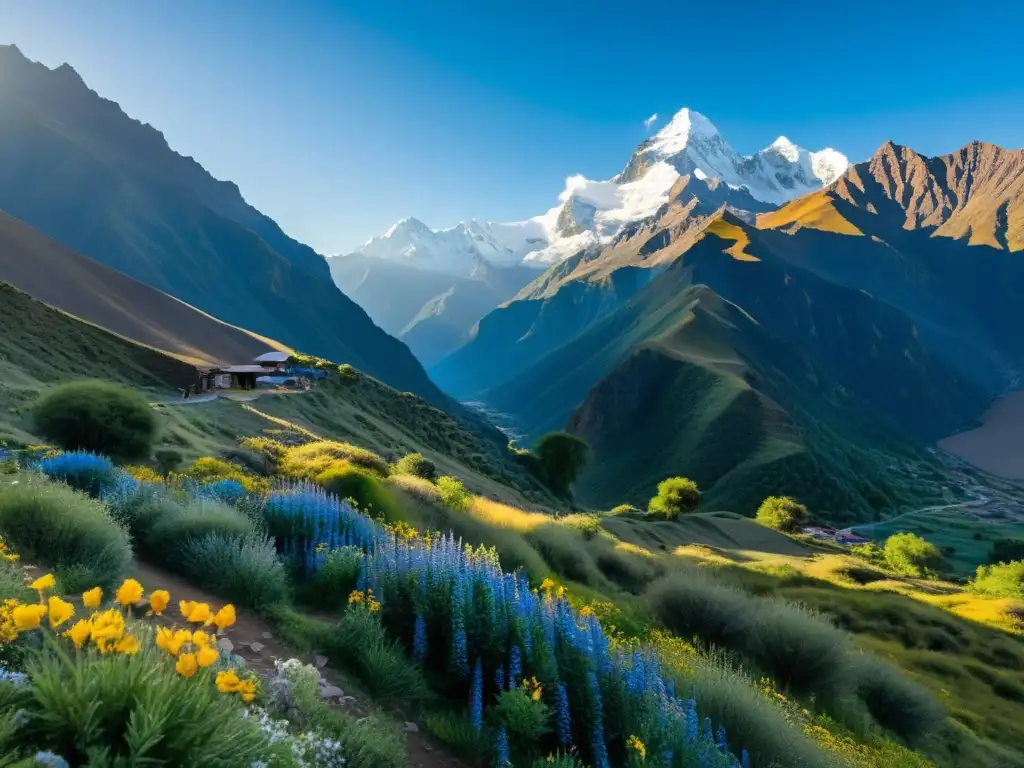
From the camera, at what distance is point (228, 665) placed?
4359mm

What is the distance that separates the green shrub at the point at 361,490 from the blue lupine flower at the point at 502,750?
8275 mm

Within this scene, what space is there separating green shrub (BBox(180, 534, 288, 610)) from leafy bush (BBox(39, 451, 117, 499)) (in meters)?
3.38

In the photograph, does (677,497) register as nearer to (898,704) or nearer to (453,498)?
(453,498)

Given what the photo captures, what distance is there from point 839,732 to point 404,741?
24.9ft

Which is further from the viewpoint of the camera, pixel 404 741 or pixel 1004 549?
pixel 1004 549

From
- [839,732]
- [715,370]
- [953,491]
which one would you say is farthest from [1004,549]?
[839,732]

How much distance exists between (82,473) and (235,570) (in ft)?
16.8

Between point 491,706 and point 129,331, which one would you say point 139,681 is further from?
point 129,331

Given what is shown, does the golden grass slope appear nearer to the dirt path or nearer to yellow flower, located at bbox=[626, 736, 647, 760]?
the dirt path

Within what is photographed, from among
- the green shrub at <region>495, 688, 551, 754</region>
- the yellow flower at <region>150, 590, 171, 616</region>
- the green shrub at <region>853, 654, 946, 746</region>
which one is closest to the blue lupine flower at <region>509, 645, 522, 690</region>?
the green shrub at <region>495, 688, 551, 754</region>

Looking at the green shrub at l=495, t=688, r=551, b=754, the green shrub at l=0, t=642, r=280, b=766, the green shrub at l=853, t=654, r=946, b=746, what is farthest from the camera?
the green shrub at l=853, t=654, r=946, b=746

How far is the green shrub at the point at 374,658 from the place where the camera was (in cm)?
569

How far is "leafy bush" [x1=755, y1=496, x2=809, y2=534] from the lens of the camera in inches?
3359

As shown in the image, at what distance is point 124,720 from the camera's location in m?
3.02
